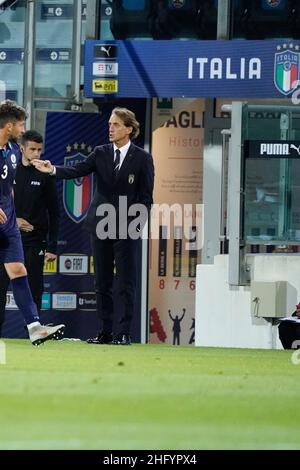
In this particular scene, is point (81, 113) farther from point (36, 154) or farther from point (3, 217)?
point (3, 217)

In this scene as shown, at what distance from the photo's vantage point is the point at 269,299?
621 inches

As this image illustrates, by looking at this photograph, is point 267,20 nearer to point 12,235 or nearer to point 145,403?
point 12,235

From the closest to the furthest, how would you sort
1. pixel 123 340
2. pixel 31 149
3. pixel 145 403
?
pixel 145 403 → pixel 123 340 → pixel 31 149

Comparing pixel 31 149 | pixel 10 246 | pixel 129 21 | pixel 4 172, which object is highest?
pixel 129 21

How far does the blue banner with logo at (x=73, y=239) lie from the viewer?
19406 millimetres

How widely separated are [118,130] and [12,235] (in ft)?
5.41

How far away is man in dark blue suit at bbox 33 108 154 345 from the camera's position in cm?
1369

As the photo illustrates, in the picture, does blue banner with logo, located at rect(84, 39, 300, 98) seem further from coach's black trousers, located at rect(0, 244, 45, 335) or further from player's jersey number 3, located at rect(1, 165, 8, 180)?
player's jersey number 3, located at rect(1, 165, 8, 180)

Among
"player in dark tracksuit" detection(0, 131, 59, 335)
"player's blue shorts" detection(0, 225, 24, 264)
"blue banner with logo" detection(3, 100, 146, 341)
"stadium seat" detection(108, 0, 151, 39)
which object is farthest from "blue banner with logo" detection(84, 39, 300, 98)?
"player's blue shorts" detection(0, 225, 24, 264)

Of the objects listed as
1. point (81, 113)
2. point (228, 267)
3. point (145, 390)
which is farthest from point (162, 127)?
point (145, 390)

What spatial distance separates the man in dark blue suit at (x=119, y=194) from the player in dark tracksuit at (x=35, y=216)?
63.0 inches

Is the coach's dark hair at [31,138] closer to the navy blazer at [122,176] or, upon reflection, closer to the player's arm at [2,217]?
the navy blazer at [122,176]

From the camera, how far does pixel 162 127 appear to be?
64.3ft

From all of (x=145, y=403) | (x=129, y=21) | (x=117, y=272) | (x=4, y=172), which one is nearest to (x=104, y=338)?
(x=117, y=272)
